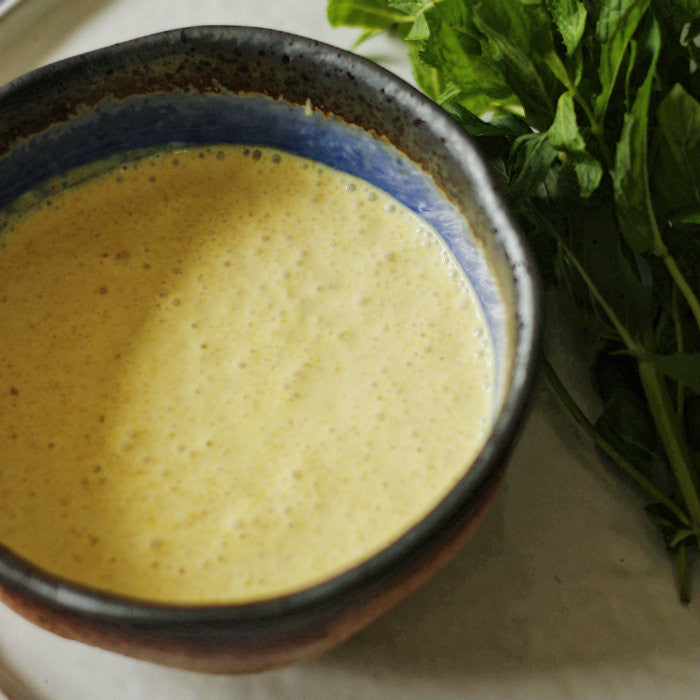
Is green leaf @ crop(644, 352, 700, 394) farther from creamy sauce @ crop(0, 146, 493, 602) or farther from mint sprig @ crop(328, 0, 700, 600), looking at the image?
creamy sauce @ crop(0, 146, 493, 602)

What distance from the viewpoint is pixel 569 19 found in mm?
721

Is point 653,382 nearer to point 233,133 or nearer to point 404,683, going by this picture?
point 404,683

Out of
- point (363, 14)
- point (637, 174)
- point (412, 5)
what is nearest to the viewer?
point (637, 174)

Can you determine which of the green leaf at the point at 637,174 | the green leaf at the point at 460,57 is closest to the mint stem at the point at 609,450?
the green leaf at the point at 637,174

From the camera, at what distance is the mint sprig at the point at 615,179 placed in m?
0.71

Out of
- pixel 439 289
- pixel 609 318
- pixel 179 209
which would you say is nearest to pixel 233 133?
pixel 179 209

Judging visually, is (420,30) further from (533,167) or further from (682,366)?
(682,366)

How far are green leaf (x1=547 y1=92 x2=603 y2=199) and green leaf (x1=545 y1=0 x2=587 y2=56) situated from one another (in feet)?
0.13

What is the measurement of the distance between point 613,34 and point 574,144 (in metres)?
0.08

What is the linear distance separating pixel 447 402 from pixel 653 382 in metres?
0.17

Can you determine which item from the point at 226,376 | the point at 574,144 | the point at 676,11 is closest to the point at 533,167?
the point at 574,144

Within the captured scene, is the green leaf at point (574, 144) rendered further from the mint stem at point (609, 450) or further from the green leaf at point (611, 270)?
the mint stem at point (609, 450)

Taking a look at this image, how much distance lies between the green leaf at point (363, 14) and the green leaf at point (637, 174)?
34 cm

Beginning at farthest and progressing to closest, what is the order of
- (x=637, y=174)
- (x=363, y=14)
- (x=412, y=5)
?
(x=363, y=14), (x=412, y=5), (x=637, y=174)
